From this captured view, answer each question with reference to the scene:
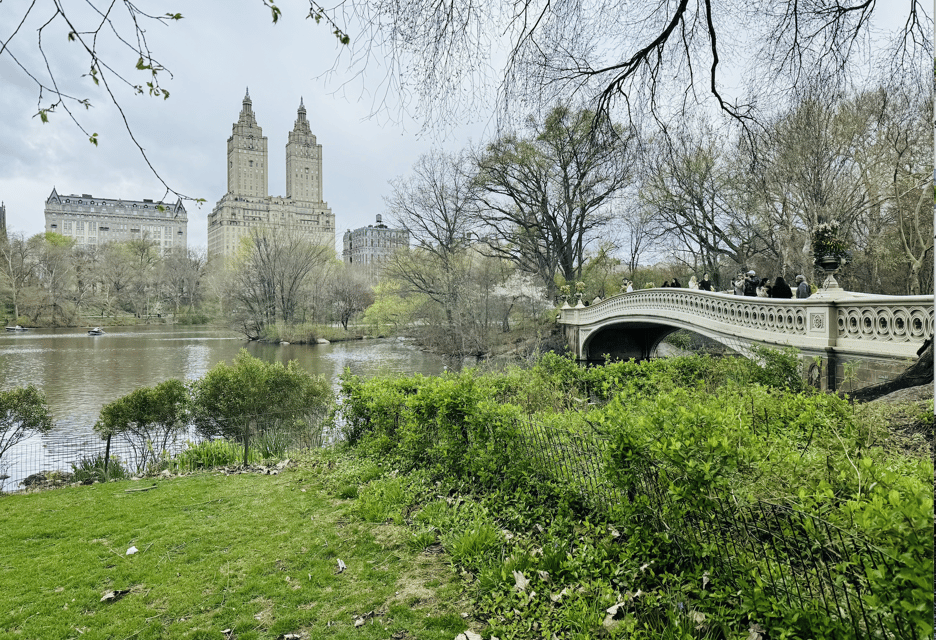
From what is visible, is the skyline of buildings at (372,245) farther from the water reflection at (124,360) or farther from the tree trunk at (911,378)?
the tree trunk at (911,378)

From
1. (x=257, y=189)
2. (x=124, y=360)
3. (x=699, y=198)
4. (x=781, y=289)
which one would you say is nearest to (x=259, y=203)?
(x=257, y=189)

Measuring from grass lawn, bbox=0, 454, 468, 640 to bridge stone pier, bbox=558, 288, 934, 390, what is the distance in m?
6.64

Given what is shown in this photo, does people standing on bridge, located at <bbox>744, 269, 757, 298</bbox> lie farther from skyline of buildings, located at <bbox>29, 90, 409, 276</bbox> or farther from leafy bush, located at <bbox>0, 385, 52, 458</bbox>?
skyline of buildings, located at <bbox>29, 90, 409, 276</bbox>

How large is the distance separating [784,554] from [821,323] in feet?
26.3

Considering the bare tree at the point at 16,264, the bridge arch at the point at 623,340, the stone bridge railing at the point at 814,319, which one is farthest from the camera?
the bridge arch at the point at 623,340

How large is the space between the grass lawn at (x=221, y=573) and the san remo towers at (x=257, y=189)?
74.0ft

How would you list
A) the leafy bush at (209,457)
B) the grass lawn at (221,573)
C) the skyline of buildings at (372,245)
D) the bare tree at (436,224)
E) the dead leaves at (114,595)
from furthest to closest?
the skyline of buildings at (372,245) < the bare tree at (436,224) < the leafy bush at (209,457) < the dead leaves at (114,595) < the grass lawn at (221,573)

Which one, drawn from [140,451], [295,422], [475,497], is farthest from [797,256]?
[140,451]

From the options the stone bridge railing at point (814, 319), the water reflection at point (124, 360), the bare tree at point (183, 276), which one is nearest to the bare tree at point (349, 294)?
the water reflection at point (124, 360)

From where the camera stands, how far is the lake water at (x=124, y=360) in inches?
650

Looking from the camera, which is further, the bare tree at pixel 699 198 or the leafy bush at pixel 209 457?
the leafy bush at pixel 209 457

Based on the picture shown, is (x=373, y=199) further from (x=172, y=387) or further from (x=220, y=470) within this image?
(x=220, y=470)

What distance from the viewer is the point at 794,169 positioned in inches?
235

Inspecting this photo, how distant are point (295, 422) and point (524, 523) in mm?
7839
